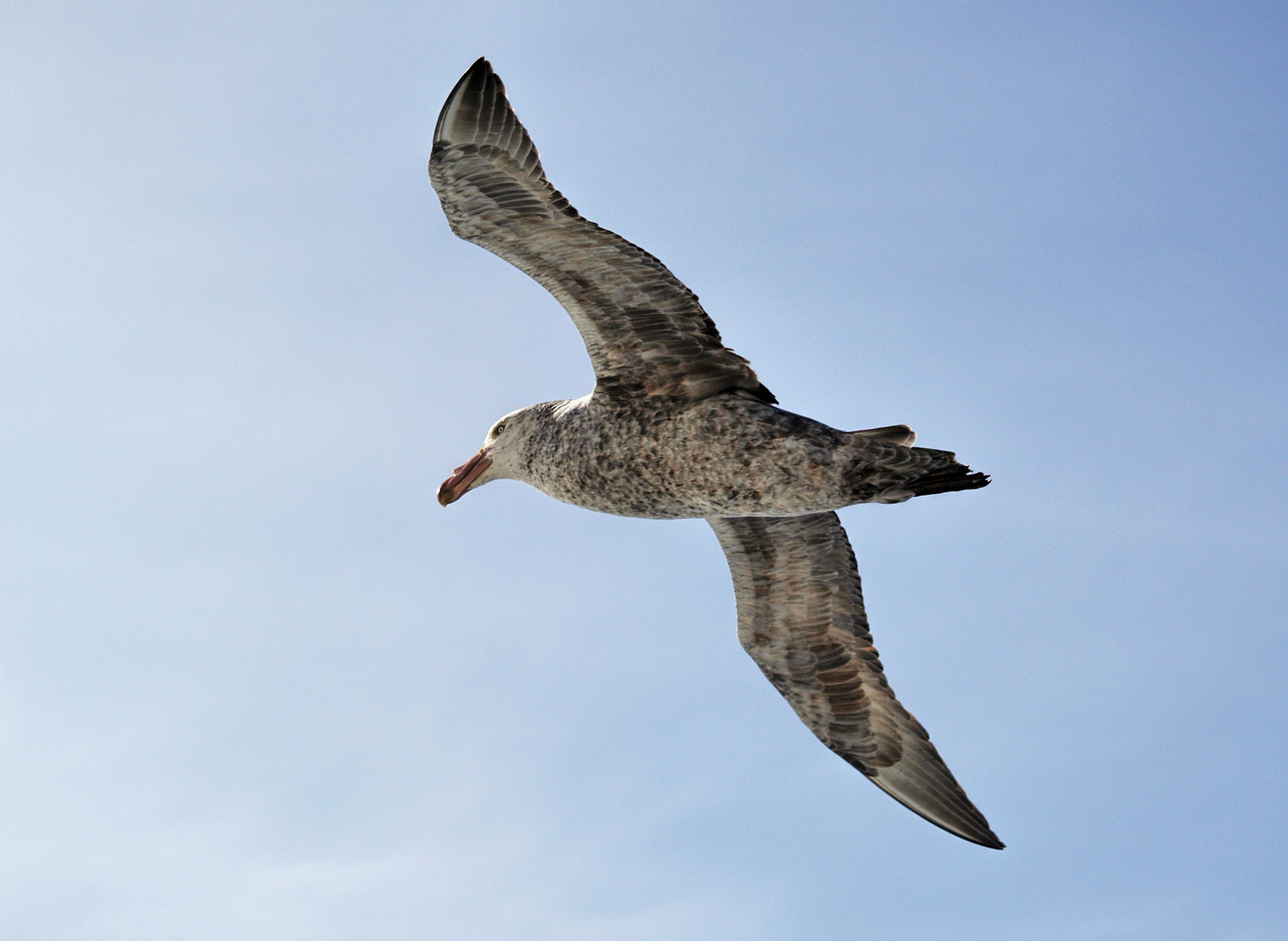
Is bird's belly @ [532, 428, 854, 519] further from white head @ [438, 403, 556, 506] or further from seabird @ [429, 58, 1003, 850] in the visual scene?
white head @ [438, 403, 556, 506]

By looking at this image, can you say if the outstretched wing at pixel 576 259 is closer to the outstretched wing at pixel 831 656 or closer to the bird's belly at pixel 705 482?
the bird's belly at pixel 705 482

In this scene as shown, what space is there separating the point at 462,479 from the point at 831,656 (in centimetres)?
406

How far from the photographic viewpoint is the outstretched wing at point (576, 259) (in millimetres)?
8305

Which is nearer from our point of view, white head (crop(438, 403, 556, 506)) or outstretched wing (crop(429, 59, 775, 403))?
outstretched wing (crop(429, 59, 775, 403))

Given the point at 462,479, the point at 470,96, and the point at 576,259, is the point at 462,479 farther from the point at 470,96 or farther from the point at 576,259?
the point at 470,96

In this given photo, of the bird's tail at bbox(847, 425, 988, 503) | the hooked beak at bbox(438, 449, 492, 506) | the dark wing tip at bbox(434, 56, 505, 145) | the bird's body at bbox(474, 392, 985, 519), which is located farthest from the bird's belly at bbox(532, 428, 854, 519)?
the dark wing tip at bbox(434, 56, 505, 145)

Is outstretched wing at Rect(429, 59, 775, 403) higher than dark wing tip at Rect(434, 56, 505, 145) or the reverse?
the reverse

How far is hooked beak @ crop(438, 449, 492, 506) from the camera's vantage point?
1086 cm

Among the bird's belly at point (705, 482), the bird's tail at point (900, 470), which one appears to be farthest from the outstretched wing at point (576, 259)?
the bird's tail at point (900, 470)

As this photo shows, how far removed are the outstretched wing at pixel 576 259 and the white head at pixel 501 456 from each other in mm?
1133

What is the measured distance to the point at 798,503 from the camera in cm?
927

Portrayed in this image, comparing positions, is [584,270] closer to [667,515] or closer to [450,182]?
[450,182]

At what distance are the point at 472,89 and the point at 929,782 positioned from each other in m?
7.76

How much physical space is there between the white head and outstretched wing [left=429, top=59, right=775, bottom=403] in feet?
3.72
